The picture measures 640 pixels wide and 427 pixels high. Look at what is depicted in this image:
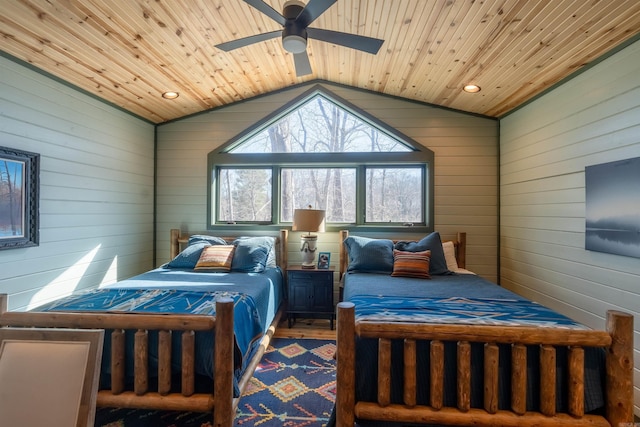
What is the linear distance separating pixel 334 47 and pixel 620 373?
319 centimetres

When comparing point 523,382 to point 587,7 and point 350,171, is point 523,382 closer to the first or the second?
point 587,7

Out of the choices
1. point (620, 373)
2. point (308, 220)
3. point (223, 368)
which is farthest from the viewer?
point (308, 220)

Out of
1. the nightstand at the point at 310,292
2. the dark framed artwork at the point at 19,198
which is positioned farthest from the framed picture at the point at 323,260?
the dark framed artwork at the point at 19,198

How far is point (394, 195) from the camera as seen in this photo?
4082 mm

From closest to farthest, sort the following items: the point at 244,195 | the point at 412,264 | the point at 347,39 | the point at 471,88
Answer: the point at 347,39, the point at 412,264, the point at 471,88, the point at 244,195

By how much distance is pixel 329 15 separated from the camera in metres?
2.47

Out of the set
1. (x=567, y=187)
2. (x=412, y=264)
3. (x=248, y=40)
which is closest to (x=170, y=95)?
(x=248, y=40)

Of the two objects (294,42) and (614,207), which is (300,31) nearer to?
(294,42)

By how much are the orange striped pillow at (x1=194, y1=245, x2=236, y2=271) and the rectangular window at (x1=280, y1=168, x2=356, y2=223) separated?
96 cm

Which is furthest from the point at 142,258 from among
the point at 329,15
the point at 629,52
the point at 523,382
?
the point at 629,52

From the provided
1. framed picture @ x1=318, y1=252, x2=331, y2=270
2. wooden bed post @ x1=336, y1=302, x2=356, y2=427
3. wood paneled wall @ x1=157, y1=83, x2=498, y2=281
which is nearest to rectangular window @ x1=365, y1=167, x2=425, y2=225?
wood paneled wall @ x1=157, y1=83, x2=498, y2=281

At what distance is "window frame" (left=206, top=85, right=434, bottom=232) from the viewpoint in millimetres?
3955

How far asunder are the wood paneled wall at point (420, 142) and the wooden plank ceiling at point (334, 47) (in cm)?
35

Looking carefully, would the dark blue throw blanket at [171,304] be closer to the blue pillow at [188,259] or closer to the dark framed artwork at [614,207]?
the blue pillow at [188,259]
